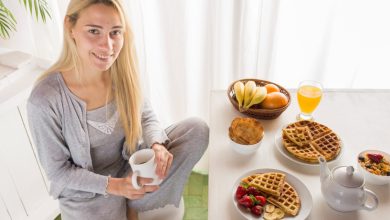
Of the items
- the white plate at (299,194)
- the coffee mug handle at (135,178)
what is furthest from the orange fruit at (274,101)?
the coffee mug handle at (135,178)

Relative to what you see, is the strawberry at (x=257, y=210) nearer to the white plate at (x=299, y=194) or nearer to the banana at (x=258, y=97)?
the white plate at (x=299, y=194)

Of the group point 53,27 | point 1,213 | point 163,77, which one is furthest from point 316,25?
point 1,213

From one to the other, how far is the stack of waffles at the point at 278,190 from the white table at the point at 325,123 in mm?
49

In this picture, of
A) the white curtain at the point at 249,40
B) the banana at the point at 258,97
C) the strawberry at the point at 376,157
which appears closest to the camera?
the strawberry at the point at 376,157

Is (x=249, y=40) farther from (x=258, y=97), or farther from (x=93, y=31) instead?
(x=93, y=31)

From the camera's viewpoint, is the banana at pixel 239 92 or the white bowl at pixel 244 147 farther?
the banana at pixel 239 92

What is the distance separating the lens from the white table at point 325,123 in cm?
91

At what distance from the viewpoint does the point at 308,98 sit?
1156 millimetres

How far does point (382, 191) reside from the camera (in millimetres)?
951

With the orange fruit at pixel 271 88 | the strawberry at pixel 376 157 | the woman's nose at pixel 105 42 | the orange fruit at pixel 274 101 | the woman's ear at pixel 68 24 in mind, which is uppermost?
the woman's ear at pixel 68 24

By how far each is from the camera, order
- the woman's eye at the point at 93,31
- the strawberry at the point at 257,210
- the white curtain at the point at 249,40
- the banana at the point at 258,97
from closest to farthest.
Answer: the strawberry at the point at 257,210 < the woman's eye at the point at 93,31 < the banana at the point at 258,97 < the white curtain at the point at 249,40

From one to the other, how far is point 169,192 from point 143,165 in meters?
0.28

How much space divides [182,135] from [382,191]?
66 cm

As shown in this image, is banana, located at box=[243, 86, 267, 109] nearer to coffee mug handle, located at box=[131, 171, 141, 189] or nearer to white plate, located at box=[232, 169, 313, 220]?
white plate, located at box=[232, 169, 313, 220]
